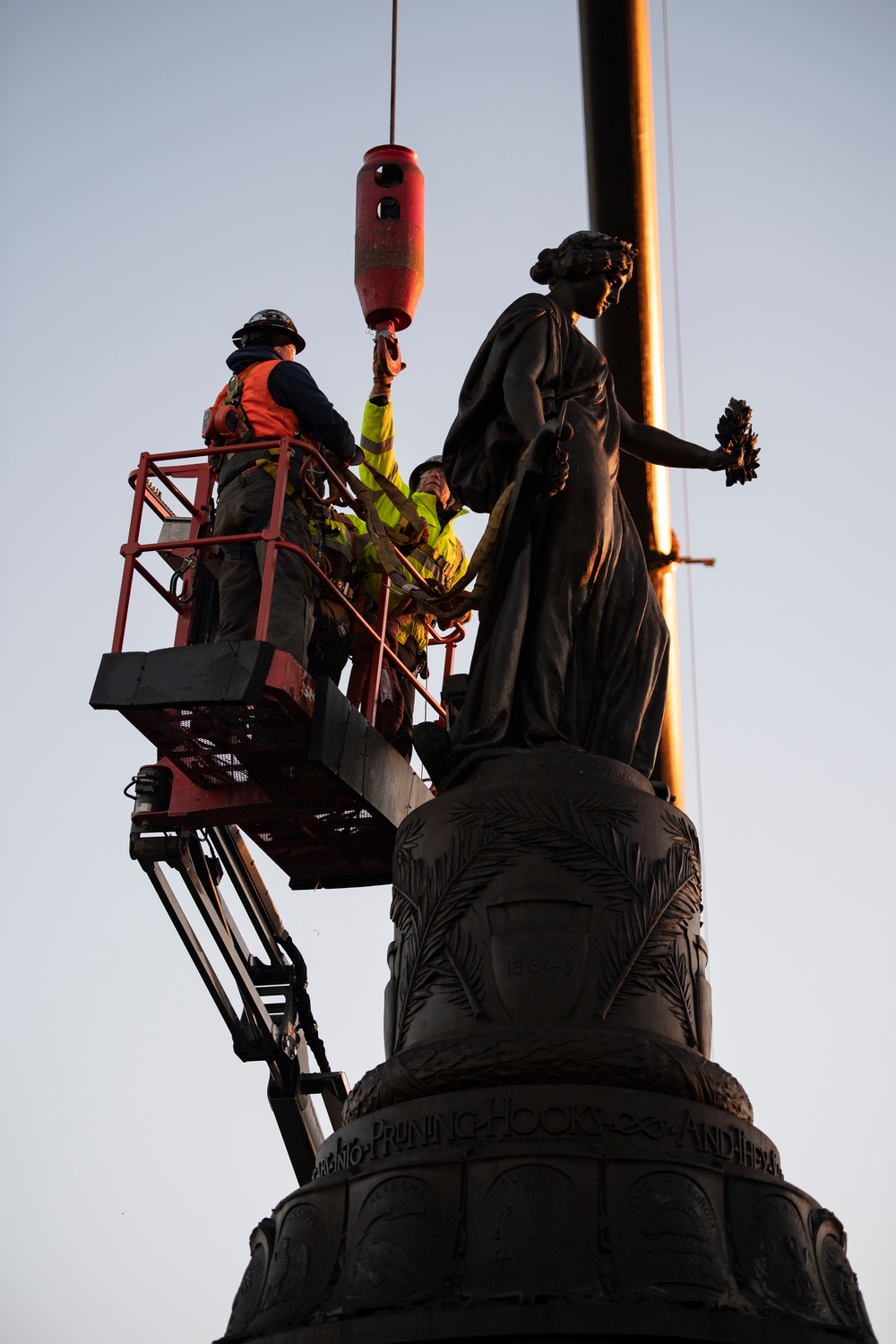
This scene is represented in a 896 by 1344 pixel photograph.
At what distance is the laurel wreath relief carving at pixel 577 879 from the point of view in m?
5.86

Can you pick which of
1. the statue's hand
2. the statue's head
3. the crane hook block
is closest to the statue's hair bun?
the statue's head

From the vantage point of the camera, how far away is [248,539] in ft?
28.1

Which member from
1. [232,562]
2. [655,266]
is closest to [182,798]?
[232,562]

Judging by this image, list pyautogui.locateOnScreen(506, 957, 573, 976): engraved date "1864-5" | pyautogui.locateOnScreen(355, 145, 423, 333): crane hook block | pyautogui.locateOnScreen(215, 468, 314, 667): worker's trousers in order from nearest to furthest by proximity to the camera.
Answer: pyautogui.locateOnScreen(506, 957, 573, 976): engraved date "1864-5"
pyautogui.locateOnScreen(215, 468, 314, 667): worker's trousers
pyautogui.locateOnScreen(355, 145, 423, 333): crane hook block

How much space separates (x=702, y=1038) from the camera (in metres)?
6.04

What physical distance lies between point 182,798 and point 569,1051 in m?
4.28

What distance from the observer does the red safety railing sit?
8.51 meters

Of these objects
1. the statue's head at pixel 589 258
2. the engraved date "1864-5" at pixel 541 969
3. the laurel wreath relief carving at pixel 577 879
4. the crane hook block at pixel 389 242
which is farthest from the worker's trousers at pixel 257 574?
the engraved date "1864-5" at pixel 541 969

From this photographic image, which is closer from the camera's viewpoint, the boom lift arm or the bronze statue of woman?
the bronze statue of woman

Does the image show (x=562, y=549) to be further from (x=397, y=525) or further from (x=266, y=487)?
(x=397, y=525)

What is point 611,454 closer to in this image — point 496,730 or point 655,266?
point 496,730

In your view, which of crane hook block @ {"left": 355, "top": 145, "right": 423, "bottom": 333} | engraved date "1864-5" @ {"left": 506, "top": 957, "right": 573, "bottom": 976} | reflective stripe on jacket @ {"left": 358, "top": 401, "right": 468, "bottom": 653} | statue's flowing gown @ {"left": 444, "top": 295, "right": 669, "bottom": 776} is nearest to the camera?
engraved date "1864-5" @ {"left": 506, "top": 957, "right": 573, "bottom": 976}

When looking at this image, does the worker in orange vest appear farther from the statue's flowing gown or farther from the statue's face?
the statue's face

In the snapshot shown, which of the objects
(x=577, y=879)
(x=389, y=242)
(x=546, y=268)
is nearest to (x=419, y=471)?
(x=389, y=242)
